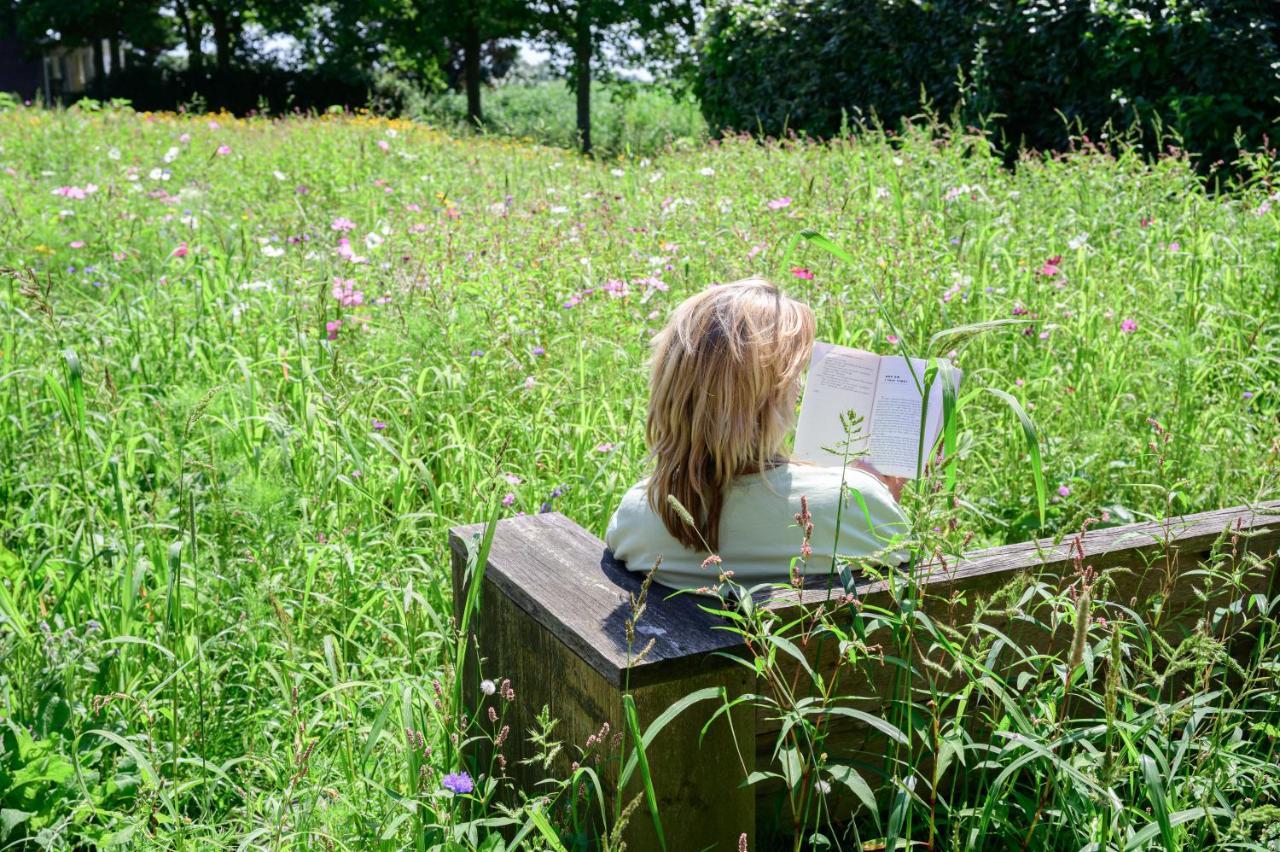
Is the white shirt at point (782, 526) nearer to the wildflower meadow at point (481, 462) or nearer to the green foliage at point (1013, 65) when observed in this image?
the wildflower meadow at point (481, 462)

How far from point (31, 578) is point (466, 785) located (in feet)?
5.05

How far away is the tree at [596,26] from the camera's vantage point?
2355 centimetres

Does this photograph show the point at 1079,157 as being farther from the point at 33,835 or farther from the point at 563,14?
the point at 563,14

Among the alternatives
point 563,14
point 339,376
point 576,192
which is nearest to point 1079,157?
point 576,192

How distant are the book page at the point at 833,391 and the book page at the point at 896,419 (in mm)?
16

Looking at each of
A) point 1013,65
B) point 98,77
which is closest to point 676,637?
point 1013,65

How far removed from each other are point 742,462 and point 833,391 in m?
0.22

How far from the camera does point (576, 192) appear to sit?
21.4ft

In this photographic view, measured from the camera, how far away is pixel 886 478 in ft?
6.97

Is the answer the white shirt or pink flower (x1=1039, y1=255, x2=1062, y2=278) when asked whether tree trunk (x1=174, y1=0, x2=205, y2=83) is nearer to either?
pink flower (x1=1039, y1=255, x2=1062, y2=278)

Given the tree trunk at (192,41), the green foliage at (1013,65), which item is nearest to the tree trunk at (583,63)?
the green foliage at (1013,65)

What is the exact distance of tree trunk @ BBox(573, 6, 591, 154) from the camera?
75.2 feet

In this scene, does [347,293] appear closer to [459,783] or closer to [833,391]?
[833,391]

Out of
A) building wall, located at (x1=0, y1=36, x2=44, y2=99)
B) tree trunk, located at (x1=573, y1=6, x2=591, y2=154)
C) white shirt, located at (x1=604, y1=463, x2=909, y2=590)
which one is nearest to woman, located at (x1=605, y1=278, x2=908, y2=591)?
white shirt, located at (x1=604, y1=463, x2=909, y2=590)
